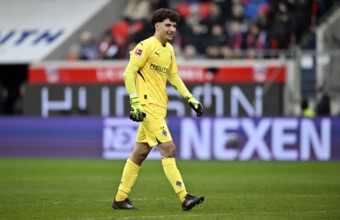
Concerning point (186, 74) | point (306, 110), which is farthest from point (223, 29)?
point (306, 110)

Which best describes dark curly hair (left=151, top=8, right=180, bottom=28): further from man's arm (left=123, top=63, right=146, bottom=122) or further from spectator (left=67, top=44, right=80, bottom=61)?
spectator (left=67, top=44, right=80, bottom=61)

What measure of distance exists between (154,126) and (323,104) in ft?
44.9

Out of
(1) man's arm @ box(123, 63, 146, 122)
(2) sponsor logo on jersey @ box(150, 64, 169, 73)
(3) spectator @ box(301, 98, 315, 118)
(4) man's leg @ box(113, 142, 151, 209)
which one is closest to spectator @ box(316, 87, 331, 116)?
(3) spectator @ box(301, 98, 315, 118)

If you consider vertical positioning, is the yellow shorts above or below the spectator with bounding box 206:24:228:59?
below

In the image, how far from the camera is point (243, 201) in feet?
43.8

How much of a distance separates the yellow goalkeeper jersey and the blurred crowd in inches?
583

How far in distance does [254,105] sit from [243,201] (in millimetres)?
12957

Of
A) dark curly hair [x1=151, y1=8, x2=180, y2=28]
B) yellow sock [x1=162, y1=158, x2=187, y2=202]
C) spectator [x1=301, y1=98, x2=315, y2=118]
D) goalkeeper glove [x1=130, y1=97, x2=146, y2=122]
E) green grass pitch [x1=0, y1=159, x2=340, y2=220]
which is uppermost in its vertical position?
dark curly hair [x1=151, y1=8, x2=180, y2=28]

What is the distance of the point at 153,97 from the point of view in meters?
12.2

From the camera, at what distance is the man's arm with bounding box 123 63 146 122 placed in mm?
11828

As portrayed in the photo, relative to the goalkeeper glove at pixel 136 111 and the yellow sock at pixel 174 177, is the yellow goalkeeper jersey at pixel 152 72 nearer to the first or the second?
the goalkeeper glove at pixel 136 111

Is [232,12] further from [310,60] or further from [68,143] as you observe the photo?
[68,143]

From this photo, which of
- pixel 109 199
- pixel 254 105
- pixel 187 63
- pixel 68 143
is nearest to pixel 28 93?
pixel 68 143

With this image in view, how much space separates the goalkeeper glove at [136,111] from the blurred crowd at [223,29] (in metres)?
15.3
